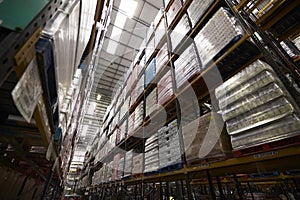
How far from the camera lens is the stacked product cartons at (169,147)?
2.40m

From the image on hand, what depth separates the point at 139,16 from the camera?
6301 mm

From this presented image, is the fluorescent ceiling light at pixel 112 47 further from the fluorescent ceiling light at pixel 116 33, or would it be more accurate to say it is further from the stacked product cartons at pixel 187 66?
the stacked product cartons at pixel 187 66

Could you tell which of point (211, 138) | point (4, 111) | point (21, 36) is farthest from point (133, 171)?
point (21, 36)

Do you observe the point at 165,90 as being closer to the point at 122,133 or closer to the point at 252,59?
the point at 252,59

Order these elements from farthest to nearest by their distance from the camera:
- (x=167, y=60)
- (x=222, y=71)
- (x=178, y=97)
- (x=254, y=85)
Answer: (x=167, y=60) < (x=178, y=97) < (x=222, y=71) < (x=254, y=85)

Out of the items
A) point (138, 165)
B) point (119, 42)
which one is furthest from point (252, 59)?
point (119, 42)

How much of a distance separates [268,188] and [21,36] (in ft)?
32.7

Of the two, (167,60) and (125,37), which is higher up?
(125,37)

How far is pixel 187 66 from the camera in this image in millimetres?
2623

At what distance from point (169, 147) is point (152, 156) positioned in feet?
2.23

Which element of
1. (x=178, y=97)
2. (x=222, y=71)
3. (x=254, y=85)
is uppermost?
→ (x=222, y=71)

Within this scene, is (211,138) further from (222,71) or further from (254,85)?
(222,71)

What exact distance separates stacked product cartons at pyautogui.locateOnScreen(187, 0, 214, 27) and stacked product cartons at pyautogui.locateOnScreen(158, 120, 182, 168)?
1.76 metres

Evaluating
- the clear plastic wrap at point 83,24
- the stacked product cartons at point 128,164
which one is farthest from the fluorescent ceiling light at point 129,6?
the stacked product cartons at point 128,164
